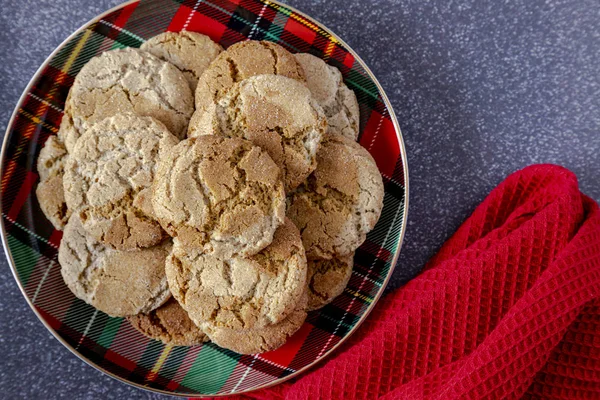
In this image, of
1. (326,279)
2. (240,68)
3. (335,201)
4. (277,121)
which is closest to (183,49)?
(240,68)

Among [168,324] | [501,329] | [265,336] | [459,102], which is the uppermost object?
[459,102]

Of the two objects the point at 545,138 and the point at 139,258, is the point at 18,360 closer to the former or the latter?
the point at 139,258

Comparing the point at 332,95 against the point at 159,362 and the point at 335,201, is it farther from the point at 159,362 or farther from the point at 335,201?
the point at 159,362

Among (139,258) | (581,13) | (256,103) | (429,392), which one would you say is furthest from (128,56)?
(581,13)

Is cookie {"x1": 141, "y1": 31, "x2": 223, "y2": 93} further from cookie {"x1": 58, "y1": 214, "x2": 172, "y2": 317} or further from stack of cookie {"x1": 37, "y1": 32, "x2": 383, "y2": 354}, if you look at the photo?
cookie {"x1": 58, "y1": 214, "x2": 172, "y2": 317}

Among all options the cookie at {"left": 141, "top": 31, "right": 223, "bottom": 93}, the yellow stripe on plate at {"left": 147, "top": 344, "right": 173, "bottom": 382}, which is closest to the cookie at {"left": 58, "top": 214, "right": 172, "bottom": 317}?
the yellow stripe on plate at {"left": 147, "top": 344, "right": 173, "bottom": 382}

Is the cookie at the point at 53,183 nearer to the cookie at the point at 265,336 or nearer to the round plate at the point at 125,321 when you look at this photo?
the round plate at the point at 125,321
